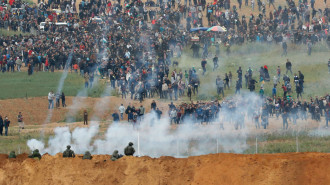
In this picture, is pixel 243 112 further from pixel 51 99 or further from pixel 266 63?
pixel 266 63

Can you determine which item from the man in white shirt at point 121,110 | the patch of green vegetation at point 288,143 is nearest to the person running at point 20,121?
the man in white shirt at point 121,110

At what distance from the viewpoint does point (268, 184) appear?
25.0 meters

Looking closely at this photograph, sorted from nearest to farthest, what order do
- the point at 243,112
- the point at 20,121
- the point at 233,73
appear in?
1. the point at 243,112
2. the point at 20,121
3. the point at 233,73

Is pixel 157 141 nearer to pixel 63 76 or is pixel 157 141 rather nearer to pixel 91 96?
pixel 91 96

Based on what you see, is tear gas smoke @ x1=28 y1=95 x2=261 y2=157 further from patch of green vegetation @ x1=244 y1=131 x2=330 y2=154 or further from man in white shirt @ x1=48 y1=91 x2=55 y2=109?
man in white shirt @ x1=48 y1=91 x2=55 y2=109

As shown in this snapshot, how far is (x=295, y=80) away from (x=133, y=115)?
45.8ft

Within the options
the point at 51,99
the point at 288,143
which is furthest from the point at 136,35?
the point at 288,143

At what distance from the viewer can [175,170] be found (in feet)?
87.2

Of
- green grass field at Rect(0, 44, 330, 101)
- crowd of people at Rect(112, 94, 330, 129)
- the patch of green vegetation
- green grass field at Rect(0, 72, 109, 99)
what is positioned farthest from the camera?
green grass field at Rect(0, 72, 109, 99)

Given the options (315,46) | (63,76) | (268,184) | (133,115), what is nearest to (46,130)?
(133,115)

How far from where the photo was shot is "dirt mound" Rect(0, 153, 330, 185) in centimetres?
2509

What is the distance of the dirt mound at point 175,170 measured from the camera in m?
25.1

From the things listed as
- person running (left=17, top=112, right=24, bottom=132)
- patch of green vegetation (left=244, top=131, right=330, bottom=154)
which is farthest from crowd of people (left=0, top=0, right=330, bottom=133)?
patch of green vegetation (left=244, top=131, right=330, bottom=154)

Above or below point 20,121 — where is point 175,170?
above
